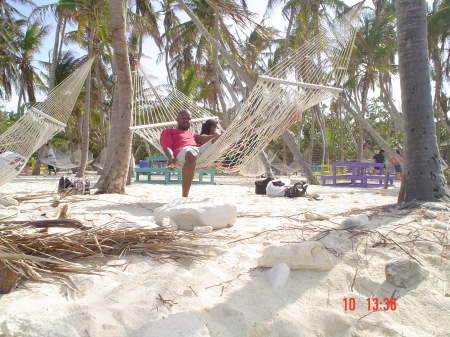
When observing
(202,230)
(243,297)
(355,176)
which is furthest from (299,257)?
(355,176)

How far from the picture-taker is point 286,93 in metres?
2.15

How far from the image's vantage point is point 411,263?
119cm

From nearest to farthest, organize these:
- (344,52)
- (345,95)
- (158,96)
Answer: (344,52) < (158,96) < (345,95)

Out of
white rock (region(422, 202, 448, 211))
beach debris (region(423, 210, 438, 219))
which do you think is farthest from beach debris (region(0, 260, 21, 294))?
white rock (region(422, 202, 448, 211))

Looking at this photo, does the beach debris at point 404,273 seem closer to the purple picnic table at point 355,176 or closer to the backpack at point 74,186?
the backpack at point 74,186

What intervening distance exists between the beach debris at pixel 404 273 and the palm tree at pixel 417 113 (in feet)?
3.64

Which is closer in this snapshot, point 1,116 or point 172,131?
point 172,131

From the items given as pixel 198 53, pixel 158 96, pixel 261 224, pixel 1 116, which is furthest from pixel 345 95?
pixel 1 116

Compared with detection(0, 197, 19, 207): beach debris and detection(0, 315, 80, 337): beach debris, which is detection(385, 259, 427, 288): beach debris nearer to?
detection(0, 315, 80, 337): beach debris

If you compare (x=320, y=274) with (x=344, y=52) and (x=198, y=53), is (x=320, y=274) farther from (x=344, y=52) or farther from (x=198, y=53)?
(x=198, y=53)

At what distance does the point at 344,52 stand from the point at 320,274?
1.85m

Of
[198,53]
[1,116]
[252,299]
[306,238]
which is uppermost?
[198,53]

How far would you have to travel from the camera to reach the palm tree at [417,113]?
2139mm
